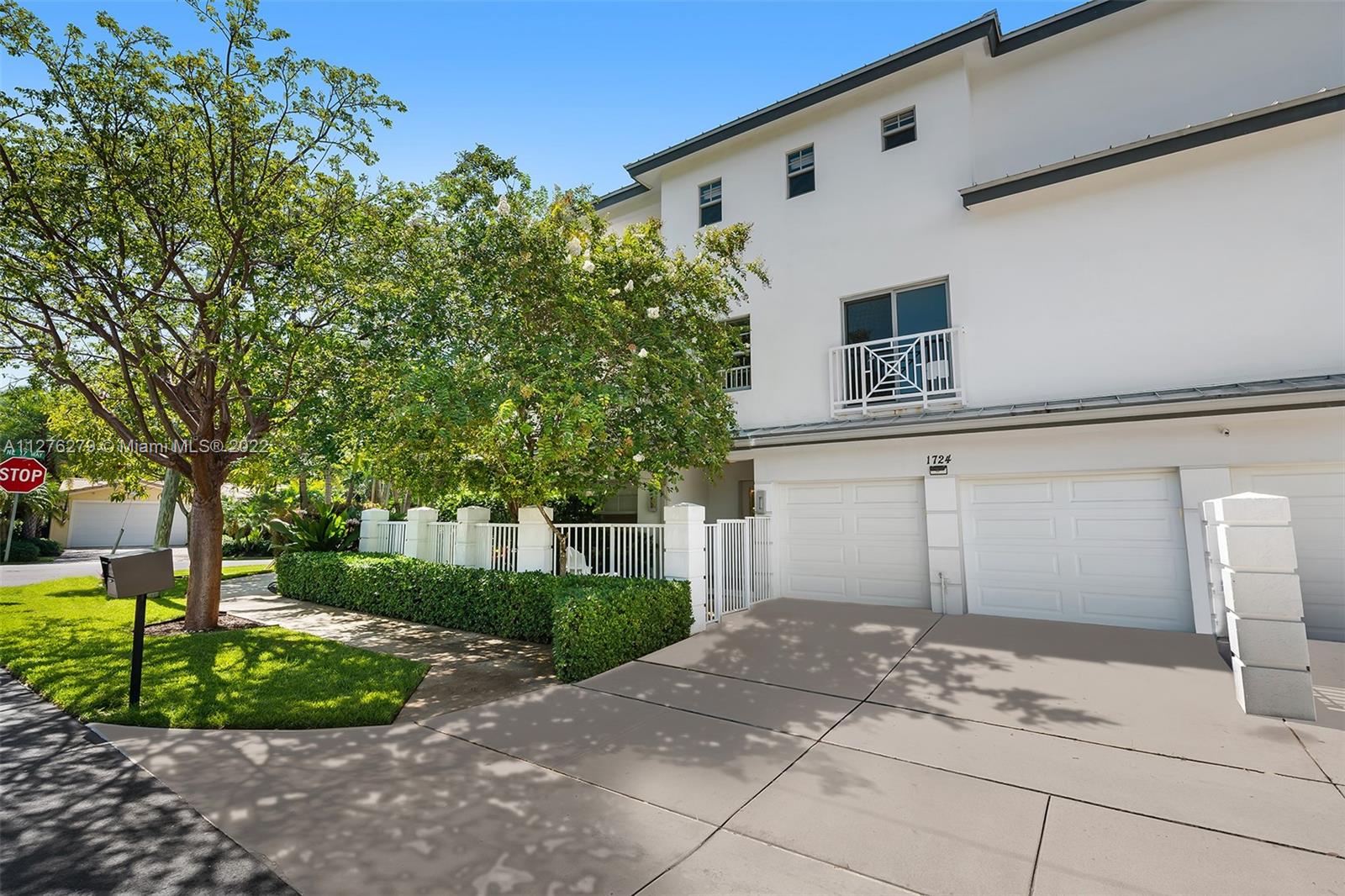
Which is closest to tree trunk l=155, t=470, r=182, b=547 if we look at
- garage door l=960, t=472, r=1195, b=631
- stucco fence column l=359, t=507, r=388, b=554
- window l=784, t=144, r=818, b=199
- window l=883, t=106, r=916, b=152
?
stucco fence column l=359, t=507, r=388, b=554

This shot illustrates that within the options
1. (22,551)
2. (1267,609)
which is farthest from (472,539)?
(22,551)

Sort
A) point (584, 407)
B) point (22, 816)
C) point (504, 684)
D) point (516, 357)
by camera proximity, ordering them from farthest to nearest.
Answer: point (516, 357), point (584, 407), point (504, 684), point (22, 816)

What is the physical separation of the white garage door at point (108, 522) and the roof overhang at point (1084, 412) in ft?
102

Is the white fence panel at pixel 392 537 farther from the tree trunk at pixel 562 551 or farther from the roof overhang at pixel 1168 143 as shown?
the roof overhang at pixel 1168 143

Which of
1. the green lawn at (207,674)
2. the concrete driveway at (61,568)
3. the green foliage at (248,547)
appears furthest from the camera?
the green foliage at (248,547)

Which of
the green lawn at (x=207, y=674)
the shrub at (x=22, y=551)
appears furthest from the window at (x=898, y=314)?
the shrub at (x=22, y=551)

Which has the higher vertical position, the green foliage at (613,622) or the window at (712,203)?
the window at (712,203)

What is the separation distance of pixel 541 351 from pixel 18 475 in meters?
12.6

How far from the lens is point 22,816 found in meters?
3.47

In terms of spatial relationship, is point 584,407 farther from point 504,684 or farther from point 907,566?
point 907,566

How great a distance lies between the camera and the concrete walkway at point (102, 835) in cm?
285

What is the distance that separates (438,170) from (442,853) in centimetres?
895

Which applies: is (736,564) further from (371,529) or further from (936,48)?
(936,48)

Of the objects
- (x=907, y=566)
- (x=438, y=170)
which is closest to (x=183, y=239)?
(x=438, y=170)
